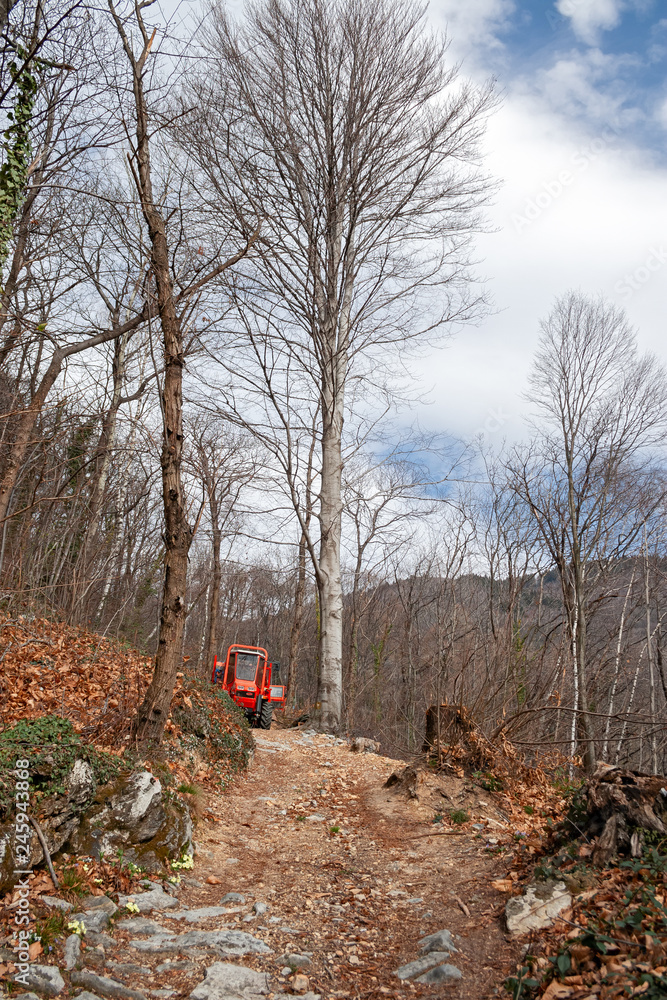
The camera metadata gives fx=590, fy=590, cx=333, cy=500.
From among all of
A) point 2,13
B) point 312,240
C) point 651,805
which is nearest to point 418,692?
point 312,240

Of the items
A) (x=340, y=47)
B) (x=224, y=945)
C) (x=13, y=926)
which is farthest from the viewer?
(x=340, y=47)

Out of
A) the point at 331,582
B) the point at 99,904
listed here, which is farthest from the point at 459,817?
the point at 331,582

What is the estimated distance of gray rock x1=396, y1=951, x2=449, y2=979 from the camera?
3344 mm

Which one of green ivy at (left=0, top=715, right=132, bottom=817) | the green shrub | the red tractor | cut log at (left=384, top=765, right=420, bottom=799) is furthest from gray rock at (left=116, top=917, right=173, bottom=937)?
the red tractor

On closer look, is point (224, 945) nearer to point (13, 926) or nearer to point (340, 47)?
point (13, 926)

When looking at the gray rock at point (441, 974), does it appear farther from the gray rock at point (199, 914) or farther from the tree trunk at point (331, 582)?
the tree trunk at point (331, 582)

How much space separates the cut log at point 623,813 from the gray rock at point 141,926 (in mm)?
2821

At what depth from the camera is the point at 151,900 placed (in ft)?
13.3

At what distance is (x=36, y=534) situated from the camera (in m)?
12.7

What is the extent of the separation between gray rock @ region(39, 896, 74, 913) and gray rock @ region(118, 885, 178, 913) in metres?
0.44

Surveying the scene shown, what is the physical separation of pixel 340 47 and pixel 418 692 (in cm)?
1820

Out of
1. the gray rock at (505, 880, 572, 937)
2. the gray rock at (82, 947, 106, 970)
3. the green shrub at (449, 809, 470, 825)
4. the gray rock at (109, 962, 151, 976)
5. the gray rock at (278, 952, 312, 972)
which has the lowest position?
the gray rock at (278, 952, 312, 972)

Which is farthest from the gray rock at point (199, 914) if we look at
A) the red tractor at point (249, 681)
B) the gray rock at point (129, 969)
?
the red tractor at point (249, 681)

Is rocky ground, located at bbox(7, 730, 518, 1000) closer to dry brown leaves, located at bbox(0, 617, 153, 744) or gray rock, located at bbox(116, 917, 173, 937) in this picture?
gray rock, located at bbox(116, 917, 173, 937)
